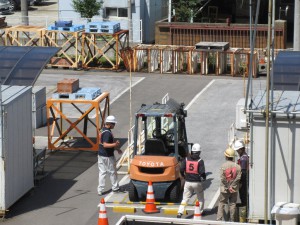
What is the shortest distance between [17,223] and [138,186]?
116 inches

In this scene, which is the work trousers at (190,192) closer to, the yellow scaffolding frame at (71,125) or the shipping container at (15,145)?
the shipping container at (15,145)

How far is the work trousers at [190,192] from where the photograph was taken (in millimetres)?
21359

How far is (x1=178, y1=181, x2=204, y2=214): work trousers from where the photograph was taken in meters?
21.4

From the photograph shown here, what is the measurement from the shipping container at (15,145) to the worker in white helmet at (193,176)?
157 inches

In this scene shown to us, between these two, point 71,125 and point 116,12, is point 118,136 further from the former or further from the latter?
point 116,12

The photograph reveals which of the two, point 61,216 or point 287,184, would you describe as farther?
point 61,216

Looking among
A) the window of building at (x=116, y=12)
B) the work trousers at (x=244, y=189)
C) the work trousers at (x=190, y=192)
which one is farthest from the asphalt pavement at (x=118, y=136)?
the window of building at (x=116, y=12)

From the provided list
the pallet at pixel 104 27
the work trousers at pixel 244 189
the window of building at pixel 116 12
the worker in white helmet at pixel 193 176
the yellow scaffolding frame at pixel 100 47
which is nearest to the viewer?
the worker in white helmet at pixel 193 176

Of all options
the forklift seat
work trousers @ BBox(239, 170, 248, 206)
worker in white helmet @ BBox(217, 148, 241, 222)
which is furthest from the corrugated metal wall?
worker in white helmet @ BBox(217, 148, 241, 222)

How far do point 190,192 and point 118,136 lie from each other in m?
8.42

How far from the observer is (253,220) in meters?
20.5

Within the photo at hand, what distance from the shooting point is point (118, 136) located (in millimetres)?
29672

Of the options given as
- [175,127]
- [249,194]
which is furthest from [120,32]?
[249,194]

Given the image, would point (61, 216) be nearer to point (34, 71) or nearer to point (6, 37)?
point (34, 71)
